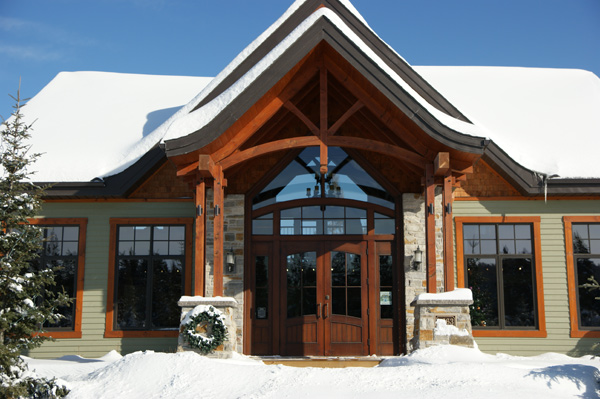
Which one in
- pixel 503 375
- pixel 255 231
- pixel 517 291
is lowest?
pixel 503 375

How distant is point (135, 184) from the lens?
1221cm

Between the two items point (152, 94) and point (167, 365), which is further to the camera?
point (152, 94)

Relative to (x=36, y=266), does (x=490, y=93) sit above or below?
above

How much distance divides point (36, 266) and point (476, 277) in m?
8.27

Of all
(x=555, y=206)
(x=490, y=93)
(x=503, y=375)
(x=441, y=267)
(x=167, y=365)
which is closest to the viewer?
(x=503, y=375)

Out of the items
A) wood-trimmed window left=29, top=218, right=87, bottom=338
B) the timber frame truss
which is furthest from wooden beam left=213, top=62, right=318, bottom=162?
wood-trimmed window left=29, top=218, right=87, bottom=338

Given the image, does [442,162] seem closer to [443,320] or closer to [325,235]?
[443,320]

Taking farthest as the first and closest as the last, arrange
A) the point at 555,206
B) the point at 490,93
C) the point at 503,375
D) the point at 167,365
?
the point at 490,93 < the point at 555,206 < the point at 167,365 < the point at 503,375

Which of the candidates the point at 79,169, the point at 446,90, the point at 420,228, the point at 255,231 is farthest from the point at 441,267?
the point at 79,169

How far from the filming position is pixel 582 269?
39.8 feet

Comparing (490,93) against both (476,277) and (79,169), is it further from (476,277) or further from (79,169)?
(79,169)

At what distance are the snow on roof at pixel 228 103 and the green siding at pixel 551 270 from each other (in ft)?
2.36

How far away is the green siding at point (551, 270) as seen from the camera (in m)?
11.8

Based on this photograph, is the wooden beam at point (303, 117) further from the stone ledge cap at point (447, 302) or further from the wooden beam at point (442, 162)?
the stone ledge cap at point (447, 302)
